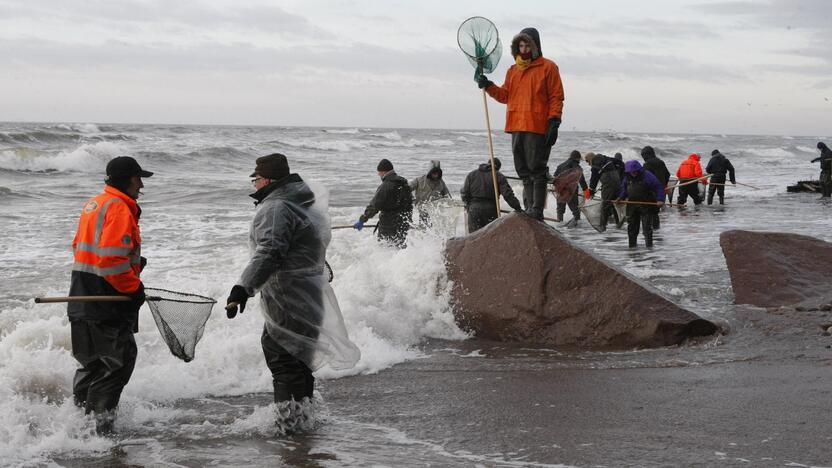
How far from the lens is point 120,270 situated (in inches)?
205

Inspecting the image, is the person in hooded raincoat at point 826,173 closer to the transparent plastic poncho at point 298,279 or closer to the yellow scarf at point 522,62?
the yellow scarf at point 522,62

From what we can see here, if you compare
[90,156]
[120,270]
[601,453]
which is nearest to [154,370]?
[120,270]

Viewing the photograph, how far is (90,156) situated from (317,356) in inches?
1236

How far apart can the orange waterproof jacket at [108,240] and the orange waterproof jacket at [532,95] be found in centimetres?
425

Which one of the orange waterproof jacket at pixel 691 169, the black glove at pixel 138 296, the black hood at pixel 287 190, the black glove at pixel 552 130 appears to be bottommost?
the black glove at pixel 138 296

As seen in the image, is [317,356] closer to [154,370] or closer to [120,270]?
[120,270]

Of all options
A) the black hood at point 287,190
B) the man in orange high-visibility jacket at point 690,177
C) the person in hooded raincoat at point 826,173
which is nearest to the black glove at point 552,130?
the black hood at point 287,190

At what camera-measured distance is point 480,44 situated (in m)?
8.55

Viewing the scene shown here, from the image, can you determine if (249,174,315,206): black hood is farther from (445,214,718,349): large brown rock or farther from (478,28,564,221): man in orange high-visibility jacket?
(478,28,564,221): man in orange high-visibility jacket

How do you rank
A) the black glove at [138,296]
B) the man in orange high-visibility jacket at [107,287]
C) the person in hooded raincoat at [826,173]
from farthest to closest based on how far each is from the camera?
the person in hooded raincoat at [826,173]
the black glove at [138,296]
the man in orange high-visibility jacket at [107,287]

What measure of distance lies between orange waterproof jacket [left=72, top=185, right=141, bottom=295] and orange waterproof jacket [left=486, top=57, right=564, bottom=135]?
13.9 ft

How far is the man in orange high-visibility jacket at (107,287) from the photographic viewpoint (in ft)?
17.1

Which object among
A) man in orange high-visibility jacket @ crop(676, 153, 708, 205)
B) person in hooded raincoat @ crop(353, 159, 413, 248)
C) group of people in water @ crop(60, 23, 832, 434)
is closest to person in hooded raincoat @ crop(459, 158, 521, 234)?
person in hooded raincoat @ crop(353, 159, 413, 248)

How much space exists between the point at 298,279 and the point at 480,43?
4155 mm
